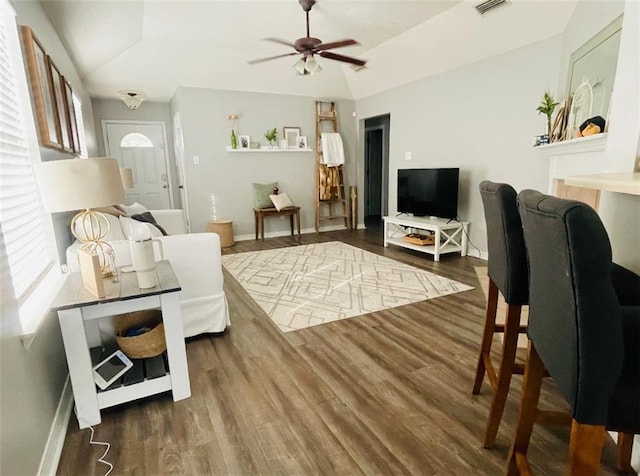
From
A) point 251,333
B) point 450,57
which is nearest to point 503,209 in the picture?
point 251,333

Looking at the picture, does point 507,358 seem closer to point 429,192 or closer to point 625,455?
point 625,455

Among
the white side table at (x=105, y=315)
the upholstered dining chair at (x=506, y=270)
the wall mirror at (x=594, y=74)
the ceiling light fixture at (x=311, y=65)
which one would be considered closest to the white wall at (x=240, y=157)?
the ceiling light fixture at (x=311, y=65)

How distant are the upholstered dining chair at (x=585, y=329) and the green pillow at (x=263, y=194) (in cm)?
533

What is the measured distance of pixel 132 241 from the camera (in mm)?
1730

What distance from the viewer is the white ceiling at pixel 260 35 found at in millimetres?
3363

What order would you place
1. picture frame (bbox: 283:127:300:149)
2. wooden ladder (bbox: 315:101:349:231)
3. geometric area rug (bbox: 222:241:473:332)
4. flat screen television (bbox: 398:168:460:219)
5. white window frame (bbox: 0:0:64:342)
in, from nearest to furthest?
1. white window frame (bbox: 0:0:64:342)
2. geometric area rug (bbox: 222:241:473:332)
3. flat screen television (bbox: 398:168:460:219)
4. picture frame (bbox: 283:127:300:149)
5. wooden ladder (bbox: 315:101:349:231)

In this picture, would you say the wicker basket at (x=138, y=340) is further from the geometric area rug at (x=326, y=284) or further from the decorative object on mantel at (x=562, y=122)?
the decorative object on mantel at (x=562, y=122)

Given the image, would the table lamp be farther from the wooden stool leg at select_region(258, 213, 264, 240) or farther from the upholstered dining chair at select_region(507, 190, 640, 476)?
the wooden stool leg at select_region(258, 213, 264, 240)

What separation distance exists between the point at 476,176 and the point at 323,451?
4017mm

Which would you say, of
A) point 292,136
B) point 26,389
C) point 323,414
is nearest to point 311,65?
point 292,136

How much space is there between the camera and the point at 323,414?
1699mm

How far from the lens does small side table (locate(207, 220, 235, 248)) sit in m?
5.41

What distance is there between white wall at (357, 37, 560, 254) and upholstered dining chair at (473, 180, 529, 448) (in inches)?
115

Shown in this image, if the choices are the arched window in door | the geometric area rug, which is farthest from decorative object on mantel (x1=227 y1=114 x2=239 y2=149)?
the arched window in door
